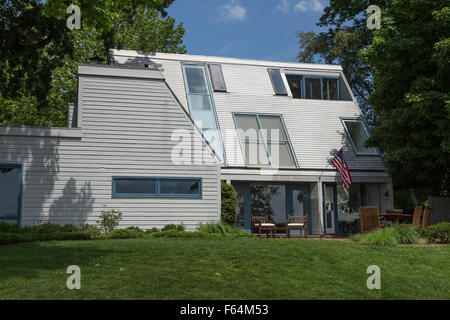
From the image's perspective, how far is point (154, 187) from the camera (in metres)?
15.2

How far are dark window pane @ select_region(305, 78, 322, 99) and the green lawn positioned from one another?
11.9m

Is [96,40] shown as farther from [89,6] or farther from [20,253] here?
[20,253]

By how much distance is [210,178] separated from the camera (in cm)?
1557

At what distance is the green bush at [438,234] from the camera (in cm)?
1303

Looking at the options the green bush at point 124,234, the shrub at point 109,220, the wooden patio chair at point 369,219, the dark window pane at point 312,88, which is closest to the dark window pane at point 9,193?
the shrub at point 109,220

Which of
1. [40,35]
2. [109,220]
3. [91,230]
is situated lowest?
[91,230]

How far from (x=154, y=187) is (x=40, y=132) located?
13.2 feet

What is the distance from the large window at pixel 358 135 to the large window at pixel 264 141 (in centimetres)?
323

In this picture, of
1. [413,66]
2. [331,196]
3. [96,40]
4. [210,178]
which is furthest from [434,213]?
[96,40]

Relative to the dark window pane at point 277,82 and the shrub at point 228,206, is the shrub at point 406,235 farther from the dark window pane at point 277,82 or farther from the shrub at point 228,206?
the dark window pane at point 277,82

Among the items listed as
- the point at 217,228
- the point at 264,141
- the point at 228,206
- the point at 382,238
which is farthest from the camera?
the point at 264,141

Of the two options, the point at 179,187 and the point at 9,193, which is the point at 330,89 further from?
the point at 9,193

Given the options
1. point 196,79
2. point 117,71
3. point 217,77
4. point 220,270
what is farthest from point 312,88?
point 220,270

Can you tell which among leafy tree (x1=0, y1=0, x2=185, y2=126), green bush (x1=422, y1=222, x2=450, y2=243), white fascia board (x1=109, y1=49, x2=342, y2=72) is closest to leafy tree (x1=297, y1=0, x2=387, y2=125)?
white fascia board (x1=109, y1=49, x2=342, y2=72)
